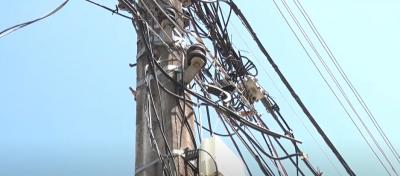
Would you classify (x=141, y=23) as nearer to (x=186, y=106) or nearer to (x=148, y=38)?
(x=148, y=38)

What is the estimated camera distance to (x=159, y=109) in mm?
3695

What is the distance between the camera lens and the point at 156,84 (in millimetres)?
3869

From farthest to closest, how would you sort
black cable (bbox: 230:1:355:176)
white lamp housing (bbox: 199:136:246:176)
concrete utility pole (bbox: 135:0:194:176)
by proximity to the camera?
black cable (bbox: 230:1:355:176) → concrete utility pole (bbox: 135:0:194:176) → white lamp housing (bbox: 199:136:246:176)

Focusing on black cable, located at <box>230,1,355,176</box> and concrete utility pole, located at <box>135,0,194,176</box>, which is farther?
black cable, located at <box>230,1,355,176</box>

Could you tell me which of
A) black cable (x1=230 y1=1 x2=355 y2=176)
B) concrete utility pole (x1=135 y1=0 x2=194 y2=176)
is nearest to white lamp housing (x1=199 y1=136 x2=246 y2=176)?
concrete utility pole (x1=135 y1=0 x2=194 y2=176)

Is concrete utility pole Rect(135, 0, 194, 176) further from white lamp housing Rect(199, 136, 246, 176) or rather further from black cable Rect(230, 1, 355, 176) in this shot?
black cable Rect(230, 1, 355, 176)

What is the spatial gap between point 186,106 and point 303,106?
2.55 m

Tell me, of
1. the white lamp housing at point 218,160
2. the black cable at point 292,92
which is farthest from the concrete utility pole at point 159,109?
the black cable at point 292,92

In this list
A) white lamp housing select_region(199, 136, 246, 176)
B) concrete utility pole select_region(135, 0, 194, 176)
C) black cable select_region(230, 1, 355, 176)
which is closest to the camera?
white lamp housing select_region(199, 136, 246, 176)

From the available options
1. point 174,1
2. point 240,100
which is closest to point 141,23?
point 174,1

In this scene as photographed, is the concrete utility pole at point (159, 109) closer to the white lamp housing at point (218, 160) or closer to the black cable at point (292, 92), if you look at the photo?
the white lamp housing at point (218, 160)

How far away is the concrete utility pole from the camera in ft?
11.2

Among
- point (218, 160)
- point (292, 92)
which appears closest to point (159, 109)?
point (218, 160)

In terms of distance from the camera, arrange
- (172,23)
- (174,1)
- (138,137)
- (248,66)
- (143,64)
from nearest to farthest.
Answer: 1. (138,137)
2. (143,64)
3. (172,23)
4. (174,1)
5. (248,66)
